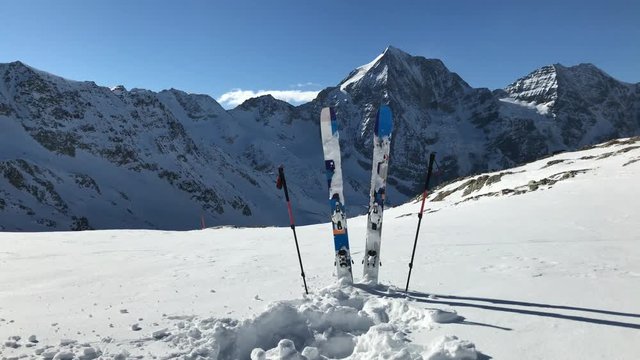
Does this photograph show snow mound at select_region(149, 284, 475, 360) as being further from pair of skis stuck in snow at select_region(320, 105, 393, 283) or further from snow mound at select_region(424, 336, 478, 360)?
pair of skis stuck in snow at select_region(320, 105, 393, 283)

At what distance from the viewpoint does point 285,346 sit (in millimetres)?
5480

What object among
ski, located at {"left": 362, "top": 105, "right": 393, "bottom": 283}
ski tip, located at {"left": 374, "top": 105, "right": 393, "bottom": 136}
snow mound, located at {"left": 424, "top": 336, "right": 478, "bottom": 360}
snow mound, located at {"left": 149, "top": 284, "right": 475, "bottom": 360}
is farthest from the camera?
ski tip, located at {"left": 374, "top": 105, "right": 393, "bottom": 136}

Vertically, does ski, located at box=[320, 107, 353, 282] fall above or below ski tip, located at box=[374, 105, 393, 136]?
below

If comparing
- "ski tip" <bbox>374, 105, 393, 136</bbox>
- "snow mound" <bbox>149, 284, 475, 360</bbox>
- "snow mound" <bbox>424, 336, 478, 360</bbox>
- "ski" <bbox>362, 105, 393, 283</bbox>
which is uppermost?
"ski tip" <bbox>374, 105, 393, 136</bbox>

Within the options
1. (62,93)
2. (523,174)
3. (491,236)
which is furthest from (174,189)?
(491,236)

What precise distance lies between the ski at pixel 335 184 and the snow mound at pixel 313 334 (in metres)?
2.03

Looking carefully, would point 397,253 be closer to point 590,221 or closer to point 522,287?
point 522,287

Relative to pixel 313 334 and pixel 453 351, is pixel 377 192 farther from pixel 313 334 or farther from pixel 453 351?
pixel 453 351

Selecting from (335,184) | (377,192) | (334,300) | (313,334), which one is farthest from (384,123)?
(313,334)

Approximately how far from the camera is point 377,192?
31.5ft

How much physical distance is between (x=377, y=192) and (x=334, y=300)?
10.2 ft

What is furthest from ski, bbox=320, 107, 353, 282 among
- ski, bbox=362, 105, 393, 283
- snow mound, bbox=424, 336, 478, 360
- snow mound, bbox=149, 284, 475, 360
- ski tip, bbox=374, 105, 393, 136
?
snow mound, bbox=424, 336, 478, 360

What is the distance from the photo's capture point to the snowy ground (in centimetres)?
551

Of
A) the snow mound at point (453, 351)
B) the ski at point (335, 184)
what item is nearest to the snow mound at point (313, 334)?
the snow mound at point (453, 351)
